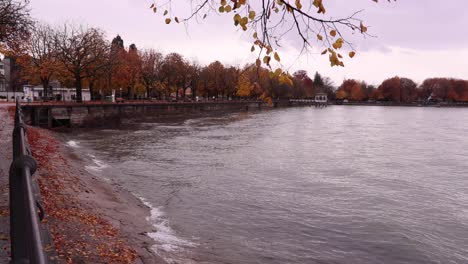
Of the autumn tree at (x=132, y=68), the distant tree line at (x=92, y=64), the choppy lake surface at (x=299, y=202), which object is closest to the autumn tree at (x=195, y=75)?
the distant tree line at (x=92, y=64)

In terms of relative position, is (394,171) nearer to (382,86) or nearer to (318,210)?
(318,210)

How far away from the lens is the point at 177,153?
94.4 feet

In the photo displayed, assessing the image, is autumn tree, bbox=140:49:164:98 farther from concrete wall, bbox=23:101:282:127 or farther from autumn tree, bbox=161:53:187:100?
concrete wall, bbox=23:101:282:127

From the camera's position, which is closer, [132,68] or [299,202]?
[299,202]

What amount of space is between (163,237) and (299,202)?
20.4 ft

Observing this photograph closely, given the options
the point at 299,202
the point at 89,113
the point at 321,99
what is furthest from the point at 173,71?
the point at 321,99

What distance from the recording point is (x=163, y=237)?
1152 cm

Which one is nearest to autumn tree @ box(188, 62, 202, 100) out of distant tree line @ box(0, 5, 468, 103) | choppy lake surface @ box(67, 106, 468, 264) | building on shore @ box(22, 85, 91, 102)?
distant tree line @ box(0, 5, 468, 103)

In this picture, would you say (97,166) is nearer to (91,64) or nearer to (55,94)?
(91,64)

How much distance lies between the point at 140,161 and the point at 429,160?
18110 millimetres

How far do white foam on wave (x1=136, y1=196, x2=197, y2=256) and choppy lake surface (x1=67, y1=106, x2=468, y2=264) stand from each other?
0.03 meters

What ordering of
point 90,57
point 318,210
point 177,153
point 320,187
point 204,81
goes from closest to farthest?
point 318,210
point 320,187
point 177,153
point 90,57
point 204,81

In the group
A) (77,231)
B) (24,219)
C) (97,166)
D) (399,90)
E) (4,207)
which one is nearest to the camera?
(24,219)

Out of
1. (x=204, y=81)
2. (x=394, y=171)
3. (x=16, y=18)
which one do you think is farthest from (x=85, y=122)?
(x=204, y=81)
